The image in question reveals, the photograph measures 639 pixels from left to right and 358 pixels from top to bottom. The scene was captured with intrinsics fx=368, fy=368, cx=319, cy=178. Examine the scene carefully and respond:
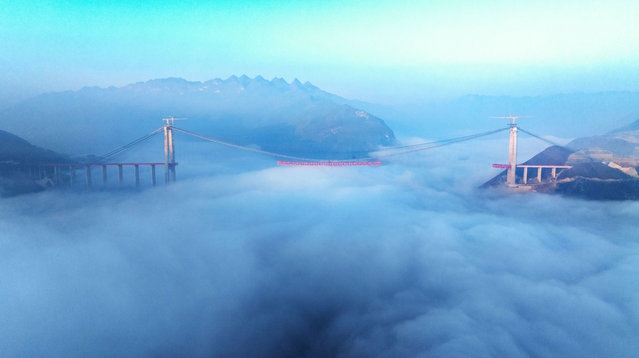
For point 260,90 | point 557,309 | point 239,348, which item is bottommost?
point 239,348

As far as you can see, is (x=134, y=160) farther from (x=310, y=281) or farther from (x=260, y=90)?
(x=260, y=90)

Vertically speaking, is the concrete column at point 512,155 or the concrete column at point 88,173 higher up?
the concrete column at point 512,155

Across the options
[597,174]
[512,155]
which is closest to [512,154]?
[512,155]

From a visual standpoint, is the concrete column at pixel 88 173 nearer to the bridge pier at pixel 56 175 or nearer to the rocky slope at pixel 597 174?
the bridge pier at pixel 56 175

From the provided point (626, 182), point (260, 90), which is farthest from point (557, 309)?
point (260, 90)

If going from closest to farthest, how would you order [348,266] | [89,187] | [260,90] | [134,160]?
[348,266] < [89,187] < [134,160] < [260,90]

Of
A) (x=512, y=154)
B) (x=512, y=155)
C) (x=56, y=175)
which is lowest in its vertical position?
(x=56, y=175)

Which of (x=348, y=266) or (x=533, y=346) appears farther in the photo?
(x=348, y=266)

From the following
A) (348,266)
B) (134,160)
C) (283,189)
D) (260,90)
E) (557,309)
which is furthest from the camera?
(260,90)

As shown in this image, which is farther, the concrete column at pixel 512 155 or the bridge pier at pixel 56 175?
the bridge pier at pixel 56 175

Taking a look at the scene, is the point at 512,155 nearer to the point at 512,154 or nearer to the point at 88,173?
the point at 512,154

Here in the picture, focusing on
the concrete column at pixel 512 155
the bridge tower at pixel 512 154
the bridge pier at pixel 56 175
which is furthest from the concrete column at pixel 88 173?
the concrete column at pixel 512 155
